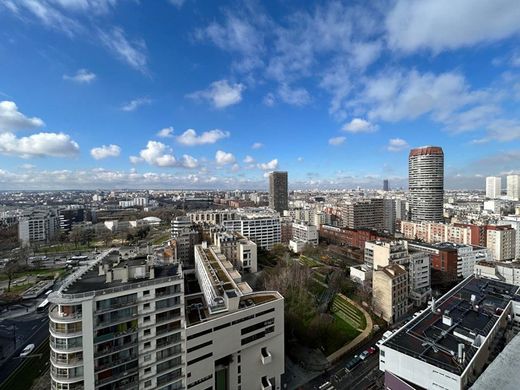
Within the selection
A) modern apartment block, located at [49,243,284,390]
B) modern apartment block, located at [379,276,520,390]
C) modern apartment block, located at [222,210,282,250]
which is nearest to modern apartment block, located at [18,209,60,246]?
modern apartment block, located at [222,210,282,250]

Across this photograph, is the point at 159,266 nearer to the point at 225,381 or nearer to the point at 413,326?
the point at 225,381

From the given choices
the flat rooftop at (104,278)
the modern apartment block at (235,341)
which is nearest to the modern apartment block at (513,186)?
the modern apartment block at (235,341)

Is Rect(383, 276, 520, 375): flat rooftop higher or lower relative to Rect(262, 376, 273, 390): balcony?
higher

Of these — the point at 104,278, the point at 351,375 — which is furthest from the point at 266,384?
the point at 104,278

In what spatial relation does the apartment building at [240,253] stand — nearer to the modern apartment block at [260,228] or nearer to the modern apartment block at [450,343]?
the modern apartment block at [260,228]

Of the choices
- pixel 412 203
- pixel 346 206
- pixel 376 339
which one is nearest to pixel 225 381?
pixel 376 339

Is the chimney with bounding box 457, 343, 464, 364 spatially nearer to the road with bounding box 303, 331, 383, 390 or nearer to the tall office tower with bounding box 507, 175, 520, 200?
the road with bounding box 303, 331, 383, 390
